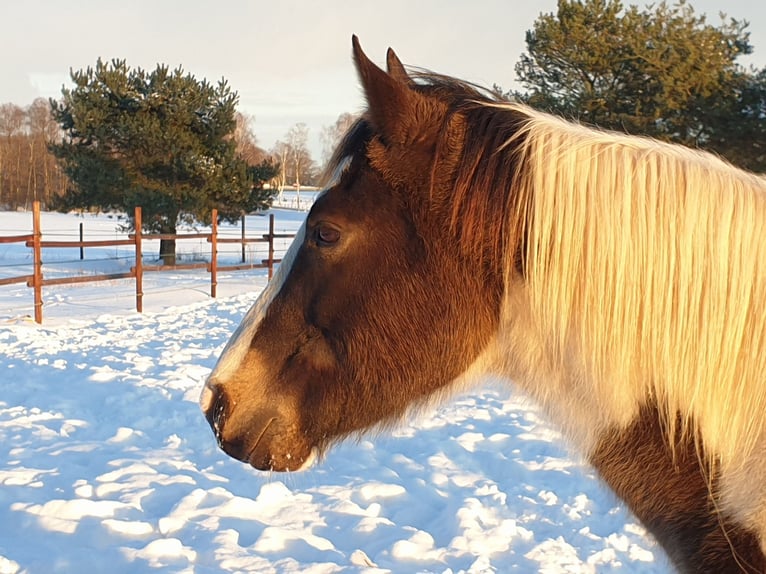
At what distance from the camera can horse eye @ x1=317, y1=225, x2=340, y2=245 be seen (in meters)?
1.43

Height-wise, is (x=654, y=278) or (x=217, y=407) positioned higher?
(x=654, y=278)

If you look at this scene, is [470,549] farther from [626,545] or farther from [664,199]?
[664,199]

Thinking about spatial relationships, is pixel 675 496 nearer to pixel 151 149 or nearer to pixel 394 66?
pixel 394 66

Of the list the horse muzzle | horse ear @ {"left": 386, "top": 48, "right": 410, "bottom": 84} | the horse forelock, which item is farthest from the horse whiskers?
horse ear @ {"left": 386, "top": 48, "right": 410, "bottom": 84}

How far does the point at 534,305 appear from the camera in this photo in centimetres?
129

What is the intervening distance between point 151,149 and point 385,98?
17895 millimetres

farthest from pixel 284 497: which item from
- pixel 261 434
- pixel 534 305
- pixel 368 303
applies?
pixel 534 305

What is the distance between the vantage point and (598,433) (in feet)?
4.27

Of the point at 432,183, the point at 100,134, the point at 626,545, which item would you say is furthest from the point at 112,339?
the point at 100,134

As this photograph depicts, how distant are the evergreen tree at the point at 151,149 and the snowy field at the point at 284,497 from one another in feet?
41.0

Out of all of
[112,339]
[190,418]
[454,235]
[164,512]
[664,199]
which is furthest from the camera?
[112,339]

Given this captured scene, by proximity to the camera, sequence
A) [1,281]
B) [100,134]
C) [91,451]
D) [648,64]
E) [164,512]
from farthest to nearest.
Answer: [100,134], [648,64], [1,281], [91,451], [164,512]

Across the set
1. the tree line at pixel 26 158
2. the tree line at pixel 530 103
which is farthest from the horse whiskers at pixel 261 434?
the tree line at pixel 26 158

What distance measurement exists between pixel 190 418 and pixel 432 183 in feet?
13.5
